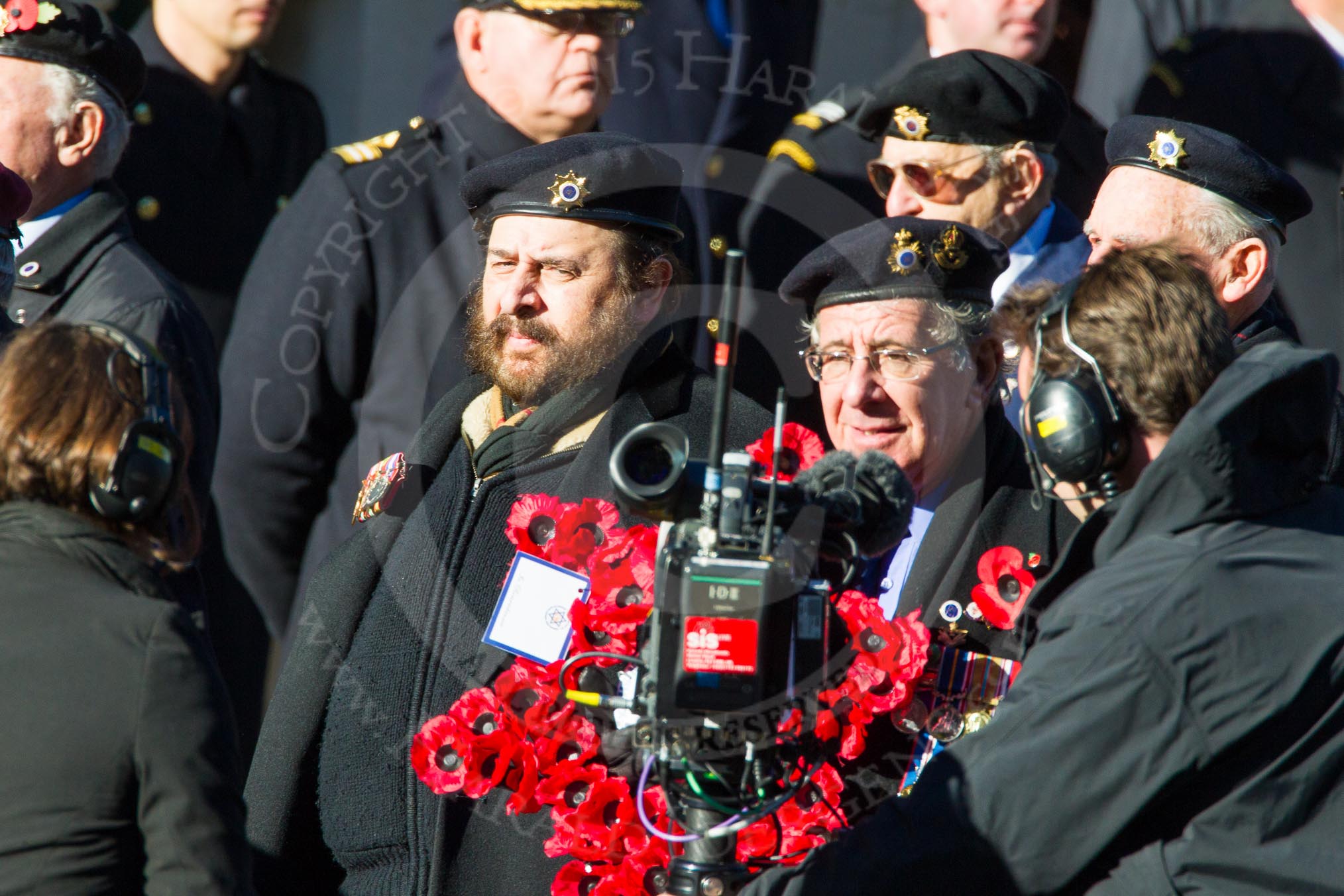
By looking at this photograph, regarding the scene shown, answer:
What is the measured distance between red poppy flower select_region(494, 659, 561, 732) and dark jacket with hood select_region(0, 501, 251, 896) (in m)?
0.64

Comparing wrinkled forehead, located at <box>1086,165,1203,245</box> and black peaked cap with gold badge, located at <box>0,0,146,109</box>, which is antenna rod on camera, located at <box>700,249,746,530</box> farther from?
black peaked cap with gold badge, located at <box>0,0,146,109</box>

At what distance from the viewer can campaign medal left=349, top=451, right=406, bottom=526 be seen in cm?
371

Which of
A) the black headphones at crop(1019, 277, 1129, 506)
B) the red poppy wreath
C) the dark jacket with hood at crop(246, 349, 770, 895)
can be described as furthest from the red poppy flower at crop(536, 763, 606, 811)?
the black headphones at crop(1019, 277, 1129, 506)

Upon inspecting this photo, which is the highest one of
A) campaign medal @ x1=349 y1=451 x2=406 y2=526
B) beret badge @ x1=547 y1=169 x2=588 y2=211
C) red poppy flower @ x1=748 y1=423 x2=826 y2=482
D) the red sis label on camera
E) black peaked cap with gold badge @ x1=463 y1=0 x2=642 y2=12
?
black peaked cap with gold badge @ x1=463 y1=0 x2=642 y2=12

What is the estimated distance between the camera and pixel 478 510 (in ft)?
11.6

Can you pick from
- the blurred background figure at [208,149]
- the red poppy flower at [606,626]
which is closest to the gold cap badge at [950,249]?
the red poppy flower at [606,626]

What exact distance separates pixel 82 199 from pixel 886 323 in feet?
7.88

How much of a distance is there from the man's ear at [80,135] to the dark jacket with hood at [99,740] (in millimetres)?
2425

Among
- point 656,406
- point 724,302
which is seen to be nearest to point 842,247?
point 656,406

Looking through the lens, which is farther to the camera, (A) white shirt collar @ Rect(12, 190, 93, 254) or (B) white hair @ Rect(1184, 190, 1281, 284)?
(A) white shirt collar @ Rect(12, 190, 93, 254)

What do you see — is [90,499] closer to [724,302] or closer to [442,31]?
[724,302]

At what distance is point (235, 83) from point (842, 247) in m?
3.38

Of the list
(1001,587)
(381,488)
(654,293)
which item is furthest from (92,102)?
(1001,587)

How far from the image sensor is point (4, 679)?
240cm
